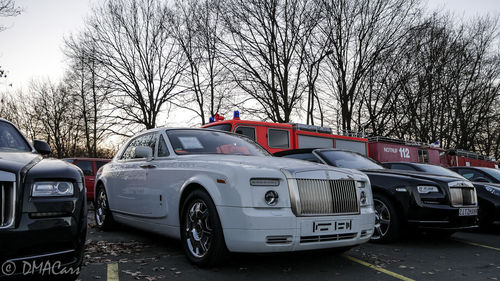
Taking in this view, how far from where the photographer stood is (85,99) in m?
25.3

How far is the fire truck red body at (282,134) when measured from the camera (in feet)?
36.7

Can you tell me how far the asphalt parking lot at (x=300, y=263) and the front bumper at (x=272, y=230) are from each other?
26 centimetres

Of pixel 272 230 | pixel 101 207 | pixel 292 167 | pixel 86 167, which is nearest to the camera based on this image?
pixel 272 230

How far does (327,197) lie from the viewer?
12.9 ft

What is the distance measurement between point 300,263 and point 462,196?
323 centimetres

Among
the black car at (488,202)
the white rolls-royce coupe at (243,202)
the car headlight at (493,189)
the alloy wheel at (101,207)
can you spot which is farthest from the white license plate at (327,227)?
the car headlight at (493,189)

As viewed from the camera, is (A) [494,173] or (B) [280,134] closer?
(A) [494,173]

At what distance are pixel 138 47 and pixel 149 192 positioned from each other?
22.2 metres

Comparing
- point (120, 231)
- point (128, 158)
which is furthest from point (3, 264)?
point (120, 231)

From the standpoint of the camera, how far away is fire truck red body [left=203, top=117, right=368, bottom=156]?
36.7 ft

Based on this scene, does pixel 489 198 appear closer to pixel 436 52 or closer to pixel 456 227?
pixel 456 227

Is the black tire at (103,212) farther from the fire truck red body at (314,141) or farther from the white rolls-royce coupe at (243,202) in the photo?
the fire truck red body at (314,141)

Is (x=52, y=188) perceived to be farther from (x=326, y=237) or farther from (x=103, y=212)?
(x=103, y=212)

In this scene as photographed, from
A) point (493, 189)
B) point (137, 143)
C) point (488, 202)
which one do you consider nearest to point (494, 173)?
point (493, 189)
